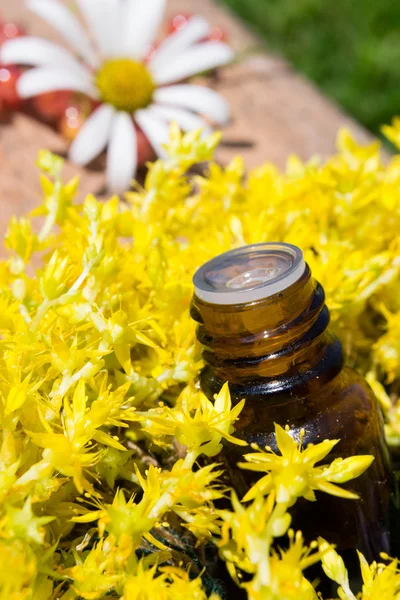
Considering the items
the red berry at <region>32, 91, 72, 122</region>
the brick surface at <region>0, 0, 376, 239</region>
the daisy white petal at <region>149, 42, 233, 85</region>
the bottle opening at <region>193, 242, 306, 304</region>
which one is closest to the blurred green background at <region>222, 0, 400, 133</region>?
the brick surface at <region>0, 0, 376, 239</region>

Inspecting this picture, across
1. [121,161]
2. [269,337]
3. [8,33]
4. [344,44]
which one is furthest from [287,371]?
[344,44]

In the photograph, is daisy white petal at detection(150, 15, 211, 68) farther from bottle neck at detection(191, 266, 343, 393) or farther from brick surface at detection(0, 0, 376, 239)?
bottle neck at detection(191, 266, 343, 393)

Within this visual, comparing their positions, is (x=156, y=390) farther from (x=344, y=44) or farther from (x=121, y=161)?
(x=344, y=44)

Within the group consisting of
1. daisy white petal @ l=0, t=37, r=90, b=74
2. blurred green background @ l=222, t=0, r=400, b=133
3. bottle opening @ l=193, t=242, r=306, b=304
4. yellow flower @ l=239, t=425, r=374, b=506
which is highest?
daisy white petal @ l=0, t=37, r=90, b=74

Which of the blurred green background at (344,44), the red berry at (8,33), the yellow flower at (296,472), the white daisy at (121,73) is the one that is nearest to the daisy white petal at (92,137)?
the white daisy at (121,73)

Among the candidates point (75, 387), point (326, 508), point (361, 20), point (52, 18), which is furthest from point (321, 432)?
point (361, 20)

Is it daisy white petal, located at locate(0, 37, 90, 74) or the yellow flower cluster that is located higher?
daisy white petal, located at locate(0, 37, 90, 74)
